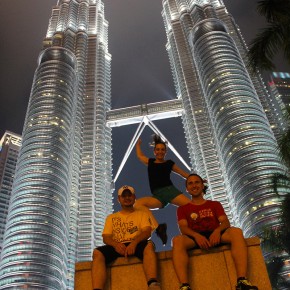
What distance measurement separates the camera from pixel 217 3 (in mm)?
166375

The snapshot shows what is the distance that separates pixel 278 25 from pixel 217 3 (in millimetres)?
164217

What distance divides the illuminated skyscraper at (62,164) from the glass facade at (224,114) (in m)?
31.5

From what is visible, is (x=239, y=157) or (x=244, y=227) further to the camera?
(x=239, y=157)

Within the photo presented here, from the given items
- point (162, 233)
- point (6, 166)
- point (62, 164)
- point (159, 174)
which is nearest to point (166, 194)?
point (159, 174)

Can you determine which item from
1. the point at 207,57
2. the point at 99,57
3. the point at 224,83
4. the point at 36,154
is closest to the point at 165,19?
the point at 99,57

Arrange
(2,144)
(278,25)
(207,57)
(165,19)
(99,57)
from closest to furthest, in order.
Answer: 1. (278,25)
2. (207,57)
3. (99,57)
4. (165,19)
5. (2,144)

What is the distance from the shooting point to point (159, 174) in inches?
371

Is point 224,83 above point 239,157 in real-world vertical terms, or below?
above

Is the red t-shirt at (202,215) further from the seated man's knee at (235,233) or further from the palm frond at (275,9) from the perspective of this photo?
the palm frond at (275,9)

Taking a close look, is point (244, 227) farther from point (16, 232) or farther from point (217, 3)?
point (217, 3)

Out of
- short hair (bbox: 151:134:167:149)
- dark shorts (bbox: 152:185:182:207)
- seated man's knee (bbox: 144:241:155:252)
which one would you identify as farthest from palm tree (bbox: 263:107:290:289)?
seated man's knee (bbox: 144:241:155:252)

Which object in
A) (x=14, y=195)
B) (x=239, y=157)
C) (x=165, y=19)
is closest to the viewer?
(x=239, y=157)

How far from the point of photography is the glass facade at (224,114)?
101 meters

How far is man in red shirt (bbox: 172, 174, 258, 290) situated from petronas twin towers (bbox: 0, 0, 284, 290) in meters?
89.3
